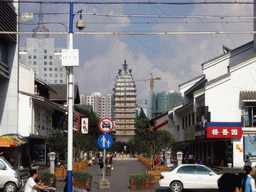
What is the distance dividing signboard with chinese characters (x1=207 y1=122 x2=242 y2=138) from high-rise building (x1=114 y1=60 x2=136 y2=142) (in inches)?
5182

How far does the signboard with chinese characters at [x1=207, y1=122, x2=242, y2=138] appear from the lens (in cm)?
3925

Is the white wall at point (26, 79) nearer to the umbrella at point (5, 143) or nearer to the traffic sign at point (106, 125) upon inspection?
the umbrella at point (5, 143)

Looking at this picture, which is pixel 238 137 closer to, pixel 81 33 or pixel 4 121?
pixel 4 121

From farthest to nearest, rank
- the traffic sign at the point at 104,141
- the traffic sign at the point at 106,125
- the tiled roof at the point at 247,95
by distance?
the tiled roof at the point at 247,95 → the traffic sign at the point at 106,125 → the traffic sign at the point at 104,141

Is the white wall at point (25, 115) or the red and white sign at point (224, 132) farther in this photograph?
the white wall at point (25, 115)

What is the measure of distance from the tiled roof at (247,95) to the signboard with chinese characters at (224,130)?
239cm

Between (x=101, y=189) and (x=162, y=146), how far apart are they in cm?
2170

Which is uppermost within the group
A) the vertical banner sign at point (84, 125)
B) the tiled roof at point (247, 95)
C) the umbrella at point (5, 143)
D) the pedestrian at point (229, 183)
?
the tiled roof at point (247, 95)

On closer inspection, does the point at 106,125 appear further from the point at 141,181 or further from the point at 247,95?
the point at 247,95

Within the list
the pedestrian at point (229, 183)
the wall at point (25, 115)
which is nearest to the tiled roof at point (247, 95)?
the wall at point (25, 115)

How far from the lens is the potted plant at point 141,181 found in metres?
22.0

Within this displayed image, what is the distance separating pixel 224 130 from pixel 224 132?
0.19 m

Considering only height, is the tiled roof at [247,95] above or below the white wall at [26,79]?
below

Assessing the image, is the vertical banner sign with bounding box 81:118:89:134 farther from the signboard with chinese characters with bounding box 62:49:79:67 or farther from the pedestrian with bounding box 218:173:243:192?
the pedestrian with bounding box 218:173:243:192
